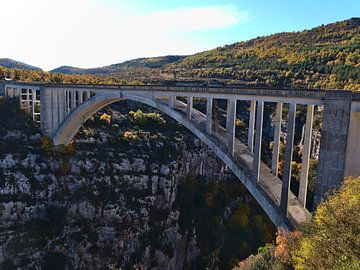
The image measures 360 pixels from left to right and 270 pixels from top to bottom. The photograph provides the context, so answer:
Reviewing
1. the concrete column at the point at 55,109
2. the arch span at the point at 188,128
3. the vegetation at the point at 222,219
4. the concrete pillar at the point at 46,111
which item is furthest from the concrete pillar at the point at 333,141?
the concrete pillar at the point at 46,111

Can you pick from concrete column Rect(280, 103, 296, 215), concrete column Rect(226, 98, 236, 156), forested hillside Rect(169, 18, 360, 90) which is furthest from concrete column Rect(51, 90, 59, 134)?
concrete column Rect(280, 103, 296, 215)

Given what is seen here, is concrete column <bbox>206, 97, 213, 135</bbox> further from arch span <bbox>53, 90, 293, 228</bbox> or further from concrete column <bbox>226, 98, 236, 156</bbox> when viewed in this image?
concrete column <bbox>226, 98, 236, 156</bbox>

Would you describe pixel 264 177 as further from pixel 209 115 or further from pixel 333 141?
pixel 333 141

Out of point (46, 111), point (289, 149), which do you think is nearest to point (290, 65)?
point (46, 111)

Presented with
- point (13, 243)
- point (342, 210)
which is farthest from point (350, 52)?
point (13, 243)

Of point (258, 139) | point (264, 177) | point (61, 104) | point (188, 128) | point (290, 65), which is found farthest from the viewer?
point (290, 65)

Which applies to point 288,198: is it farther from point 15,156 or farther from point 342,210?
point 15,156
